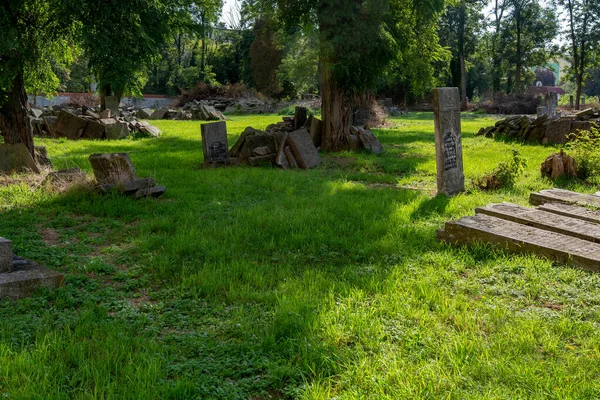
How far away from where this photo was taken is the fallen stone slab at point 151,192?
8.45 m

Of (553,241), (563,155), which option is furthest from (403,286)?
(563,155)

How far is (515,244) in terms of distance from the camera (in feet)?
18.6

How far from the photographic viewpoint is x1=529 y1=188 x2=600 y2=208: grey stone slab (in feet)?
24.2

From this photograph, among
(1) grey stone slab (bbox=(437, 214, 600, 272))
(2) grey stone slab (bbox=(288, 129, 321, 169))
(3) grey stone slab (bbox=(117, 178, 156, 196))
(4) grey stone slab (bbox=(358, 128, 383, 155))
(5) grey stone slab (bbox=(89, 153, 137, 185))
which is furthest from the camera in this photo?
(4) grey stone slab (bbox=(358, 128, 383, 155))

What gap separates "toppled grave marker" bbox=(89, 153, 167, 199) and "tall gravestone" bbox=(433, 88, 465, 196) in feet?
15.3

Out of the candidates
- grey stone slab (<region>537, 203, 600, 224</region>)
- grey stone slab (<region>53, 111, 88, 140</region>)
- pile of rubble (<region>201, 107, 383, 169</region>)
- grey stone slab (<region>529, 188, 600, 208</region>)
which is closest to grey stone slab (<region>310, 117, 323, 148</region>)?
pile of rubble (<region>201, 107, 383, 169</region>)

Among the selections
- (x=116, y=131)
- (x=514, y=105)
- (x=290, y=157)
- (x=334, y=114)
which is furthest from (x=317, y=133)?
(x=514, y=105)

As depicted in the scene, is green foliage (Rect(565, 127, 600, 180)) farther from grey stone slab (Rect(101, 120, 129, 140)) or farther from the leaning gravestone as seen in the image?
grey stone slab (Rect(101, 120, 129, 140))

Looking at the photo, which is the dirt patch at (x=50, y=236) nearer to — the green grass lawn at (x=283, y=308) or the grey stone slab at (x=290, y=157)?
the green grass lawn at (x=283, y=308)

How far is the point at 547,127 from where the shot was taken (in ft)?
54.5

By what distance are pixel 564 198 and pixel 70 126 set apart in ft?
55.7

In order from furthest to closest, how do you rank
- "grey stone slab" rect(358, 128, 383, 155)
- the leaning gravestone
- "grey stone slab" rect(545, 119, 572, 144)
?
"grey stone slab" rect(545, 119, 572, 144)
"grey stone slab" rect(358, 128, 383, 155)
the leaning gravestone

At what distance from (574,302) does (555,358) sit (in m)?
1.17

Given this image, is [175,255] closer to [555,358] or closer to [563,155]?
[555,358]
